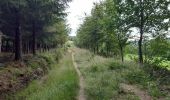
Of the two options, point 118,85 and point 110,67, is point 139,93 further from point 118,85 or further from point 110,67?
point 110,67

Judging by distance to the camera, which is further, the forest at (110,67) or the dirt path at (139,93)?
the forest at (110,67)

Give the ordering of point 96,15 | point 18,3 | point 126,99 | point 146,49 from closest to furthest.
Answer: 1. point 126,99
2. point 18,3
3. point 146,49
4. point 96,15

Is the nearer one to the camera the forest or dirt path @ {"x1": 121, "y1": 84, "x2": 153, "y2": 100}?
dirt path @ {"x1": 121, "y1": 84, "x2": 153, "y2": 100}

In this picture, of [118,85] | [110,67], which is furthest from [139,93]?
[110,67]

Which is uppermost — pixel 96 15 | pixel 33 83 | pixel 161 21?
pixel 96 15

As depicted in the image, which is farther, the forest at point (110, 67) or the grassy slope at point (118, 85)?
the forest at point (110, 67)

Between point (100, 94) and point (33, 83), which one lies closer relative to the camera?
point (100, 94)

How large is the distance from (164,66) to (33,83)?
33.4 feet

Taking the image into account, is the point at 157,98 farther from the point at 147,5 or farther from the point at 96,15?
the point at 96,15

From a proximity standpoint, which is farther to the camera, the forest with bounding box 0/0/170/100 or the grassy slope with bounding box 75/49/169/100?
the forest with bounding box 0/0/170/100

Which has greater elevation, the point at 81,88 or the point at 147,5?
the point at 147,5

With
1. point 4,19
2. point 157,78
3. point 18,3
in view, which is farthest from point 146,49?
point 4,19

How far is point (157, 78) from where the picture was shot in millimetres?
19016

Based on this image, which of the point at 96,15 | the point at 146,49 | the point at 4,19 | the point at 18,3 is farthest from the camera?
the point at 96,15
